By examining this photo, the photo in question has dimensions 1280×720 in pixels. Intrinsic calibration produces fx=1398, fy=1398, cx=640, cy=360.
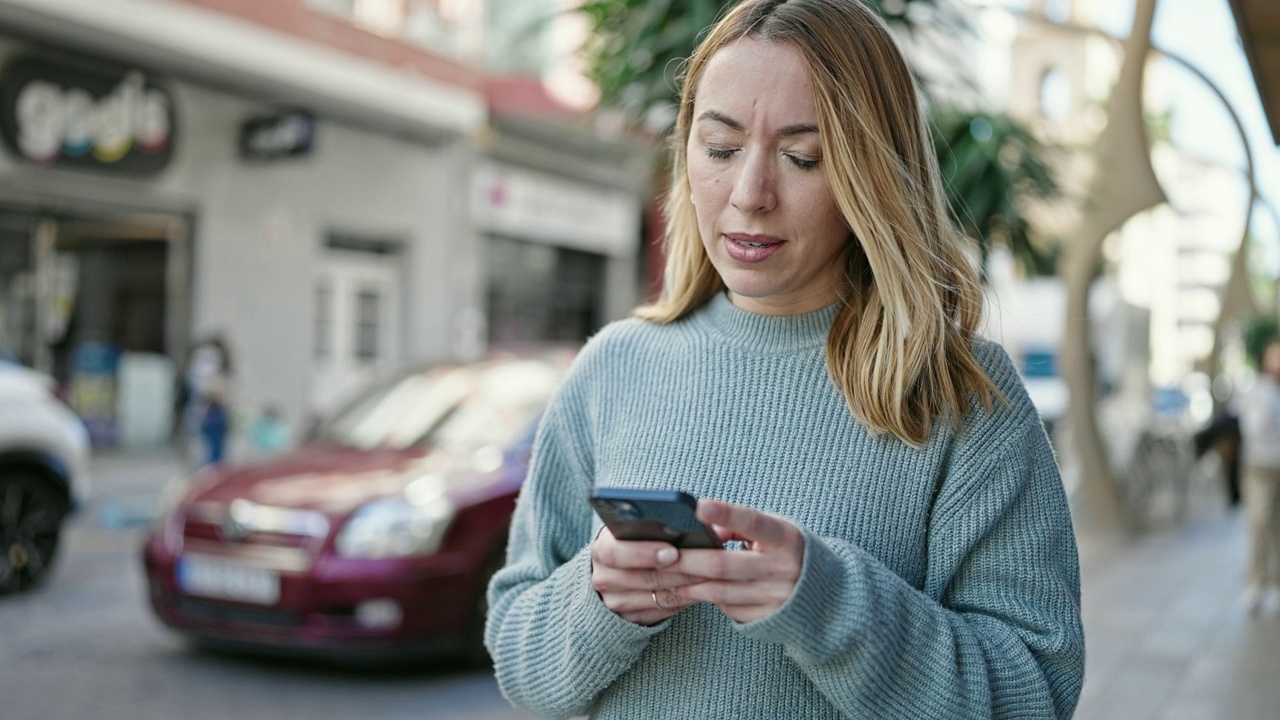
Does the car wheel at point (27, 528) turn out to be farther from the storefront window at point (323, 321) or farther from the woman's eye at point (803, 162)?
the storefront window at point (323, 321)

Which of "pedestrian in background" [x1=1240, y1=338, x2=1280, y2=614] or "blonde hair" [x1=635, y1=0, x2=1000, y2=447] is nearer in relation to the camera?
"blonde hair" [x1=635, y1=0, x2=1000, y2=447]

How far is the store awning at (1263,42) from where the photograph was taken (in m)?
4.00

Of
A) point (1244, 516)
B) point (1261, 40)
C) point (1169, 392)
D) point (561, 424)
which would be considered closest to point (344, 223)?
point (1244, 516)

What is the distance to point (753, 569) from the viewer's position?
146 cm

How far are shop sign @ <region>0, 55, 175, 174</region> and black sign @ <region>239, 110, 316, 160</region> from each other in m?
1.09

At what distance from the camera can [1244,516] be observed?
1714 centimetres

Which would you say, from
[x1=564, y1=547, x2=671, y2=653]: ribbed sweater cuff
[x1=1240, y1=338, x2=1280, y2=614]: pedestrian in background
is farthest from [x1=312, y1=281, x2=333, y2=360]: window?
[x1=564, y1=547, x2=671, y2=653]: ribbed sweater cuff

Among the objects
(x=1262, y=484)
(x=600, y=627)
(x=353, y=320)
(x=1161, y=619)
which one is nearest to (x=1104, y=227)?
(x=1262, y=484)

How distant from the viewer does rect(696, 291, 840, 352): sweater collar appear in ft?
6.03

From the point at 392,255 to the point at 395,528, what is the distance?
13.8 m

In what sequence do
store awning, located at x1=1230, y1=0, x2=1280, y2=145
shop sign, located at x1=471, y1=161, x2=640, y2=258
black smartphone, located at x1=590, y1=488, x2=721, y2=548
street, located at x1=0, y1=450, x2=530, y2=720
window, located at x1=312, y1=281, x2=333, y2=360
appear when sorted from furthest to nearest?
shop sign, located at x1=471, y1=161, x2=640, y2=258 < window, located at x1=312, y1=281, x2=333, y2=360 < street, located at x1=0, y1=450, x2=530, y2=720 < store awning, located at x1=1230, y1=0, x2=1280, y2=145 < black smartphone, located at x1=590, y1=488, x2=721, y2=548

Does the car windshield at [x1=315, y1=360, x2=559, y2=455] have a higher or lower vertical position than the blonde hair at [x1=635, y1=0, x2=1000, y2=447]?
lower

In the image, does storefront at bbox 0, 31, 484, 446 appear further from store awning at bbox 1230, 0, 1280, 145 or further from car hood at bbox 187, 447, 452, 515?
store awning at bbox 1230, 0, 1280, 145

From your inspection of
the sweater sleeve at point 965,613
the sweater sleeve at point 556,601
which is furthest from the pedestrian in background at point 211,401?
the sweater sleeve at point 965,613
